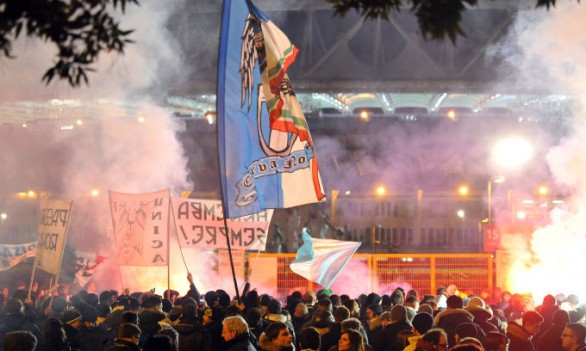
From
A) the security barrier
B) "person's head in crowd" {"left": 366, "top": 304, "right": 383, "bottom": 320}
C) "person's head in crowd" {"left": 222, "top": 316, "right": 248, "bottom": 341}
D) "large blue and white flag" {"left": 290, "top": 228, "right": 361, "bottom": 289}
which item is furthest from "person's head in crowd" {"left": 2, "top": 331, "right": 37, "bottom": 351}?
the security barrier

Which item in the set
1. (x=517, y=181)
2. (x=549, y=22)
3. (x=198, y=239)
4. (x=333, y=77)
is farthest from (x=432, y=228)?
(x=198, y=239)

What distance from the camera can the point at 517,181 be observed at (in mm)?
20141

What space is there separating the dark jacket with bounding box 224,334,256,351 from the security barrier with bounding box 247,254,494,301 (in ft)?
22.5

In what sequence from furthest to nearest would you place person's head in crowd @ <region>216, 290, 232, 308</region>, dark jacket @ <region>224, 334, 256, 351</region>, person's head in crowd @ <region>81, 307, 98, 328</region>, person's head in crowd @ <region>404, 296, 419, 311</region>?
person's head in crowd @ <region>404, 296, 419, 311</region> < person's head in crowd @ <region>216, 290, 232, 308</region> < person's head in crowd @ <region>81, 307, 98, 328</region> < dark jacket @ <region>224, 334, 256, 351</region>

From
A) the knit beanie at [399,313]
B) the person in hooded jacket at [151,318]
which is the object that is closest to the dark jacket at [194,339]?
the person in hooded jacket at [151,318]

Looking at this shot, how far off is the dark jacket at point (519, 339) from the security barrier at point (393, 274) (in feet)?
20.4

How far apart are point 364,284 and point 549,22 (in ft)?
16.3

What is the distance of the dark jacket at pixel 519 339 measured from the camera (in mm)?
5609

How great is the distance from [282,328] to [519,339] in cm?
166

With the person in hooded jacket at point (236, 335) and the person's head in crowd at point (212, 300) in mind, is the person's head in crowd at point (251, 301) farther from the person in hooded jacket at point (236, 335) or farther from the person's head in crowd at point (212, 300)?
the person in hooded jacket at point (236, 335)

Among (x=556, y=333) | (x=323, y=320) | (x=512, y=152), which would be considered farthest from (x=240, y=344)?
(x=512, y=152)

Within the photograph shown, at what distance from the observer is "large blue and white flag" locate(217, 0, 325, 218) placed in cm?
621

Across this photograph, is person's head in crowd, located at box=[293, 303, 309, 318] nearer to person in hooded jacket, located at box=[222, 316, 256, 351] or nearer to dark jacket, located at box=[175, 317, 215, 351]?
dark jacket, located at box=[175, 317, 215, 351]

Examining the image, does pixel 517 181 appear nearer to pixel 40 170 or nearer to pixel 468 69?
pixel 468 69
